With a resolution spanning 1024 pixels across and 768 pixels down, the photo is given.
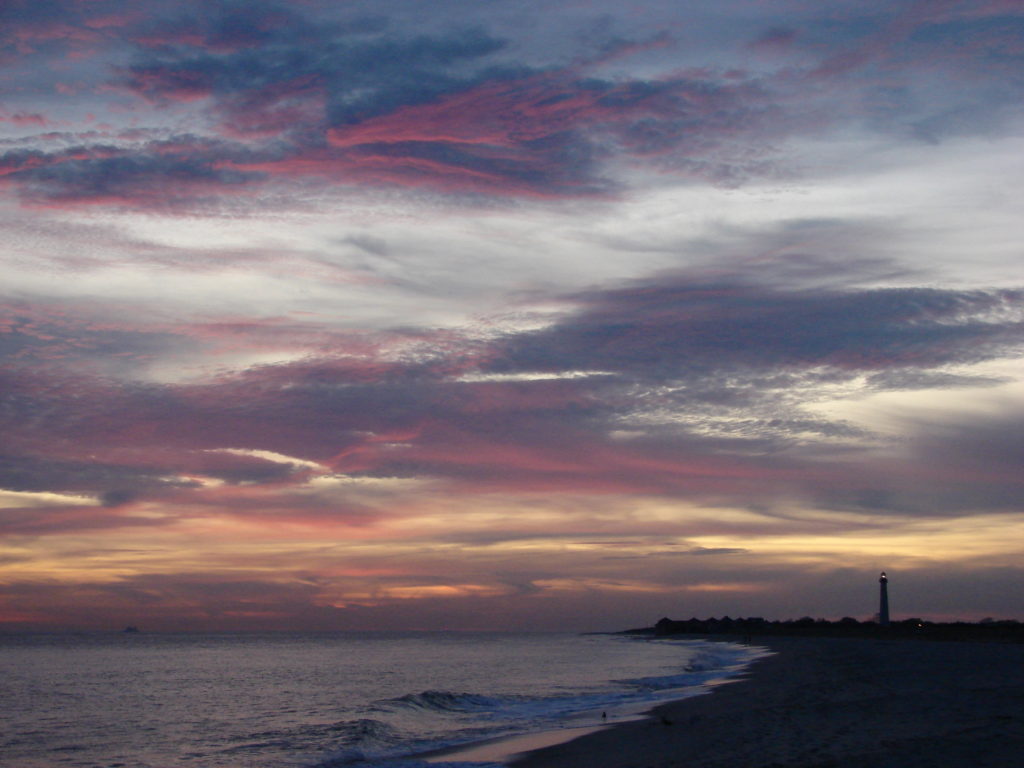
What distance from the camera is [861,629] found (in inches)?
4685

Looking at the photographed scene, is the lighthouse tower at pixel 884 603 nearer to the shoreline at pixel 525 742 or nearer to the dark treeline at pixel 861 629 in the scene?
the dark treeline at pixel 861 629

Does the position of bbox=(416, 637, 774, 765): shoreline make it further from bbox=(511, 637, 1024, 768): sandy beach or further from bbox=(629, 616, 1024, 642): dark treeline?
bbox=(629, 616, 1024, 642): dark treeline

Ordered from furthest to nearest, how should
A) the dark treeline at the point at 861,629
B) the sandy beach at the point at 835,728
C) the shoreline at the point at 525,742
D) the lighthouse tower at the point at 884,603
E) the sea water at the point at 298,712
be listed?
the lighthouse tower at the point at 884,603 < the dark treeline at the point at 861,629 < the sea water at the point at 298,712 < the shoreline at the point at 525,742 < the sandy beach at the point at 835,728

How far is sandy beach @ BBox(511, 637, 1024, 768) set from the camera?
16.8m

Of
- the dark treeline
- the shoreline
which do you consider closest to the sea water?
the shoreline

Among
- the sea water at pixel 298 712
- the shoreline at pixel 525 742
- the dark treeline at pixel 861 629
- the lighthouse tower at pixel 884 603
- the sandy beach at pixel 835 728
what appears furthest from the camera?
the lighthouse tower at pixel 884 603

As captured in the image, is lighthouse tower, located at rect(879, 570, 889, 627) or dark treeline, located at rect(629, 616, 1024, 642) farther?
lighthouse tower, located at rect(879, 570, 889, 627)

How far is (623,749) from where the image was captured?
22.4m

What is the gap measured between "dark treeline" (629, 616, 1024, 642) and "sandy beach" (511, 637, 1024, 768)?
1663 inches

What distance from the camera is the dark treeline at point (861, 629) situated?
79000 millimetres

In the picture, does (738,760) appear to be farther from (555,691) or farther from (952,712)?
(555,691)

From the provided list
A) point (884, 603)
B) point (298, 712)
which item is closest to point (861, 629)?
point (884, 603)

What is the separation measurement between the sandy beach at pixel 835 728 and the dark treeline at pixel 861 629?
1663 inches

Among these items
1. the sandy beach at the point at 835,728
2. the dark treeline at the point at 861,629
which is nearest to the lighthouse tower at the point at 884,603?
the dark treeline at the point at 861,629
